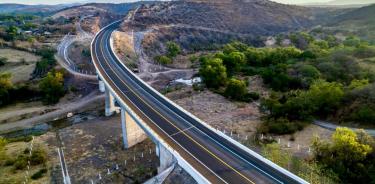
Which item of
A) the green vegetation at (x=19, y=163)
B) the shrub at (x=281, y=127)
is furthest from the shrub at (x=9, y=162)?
the shrub at (x=281, y=127)

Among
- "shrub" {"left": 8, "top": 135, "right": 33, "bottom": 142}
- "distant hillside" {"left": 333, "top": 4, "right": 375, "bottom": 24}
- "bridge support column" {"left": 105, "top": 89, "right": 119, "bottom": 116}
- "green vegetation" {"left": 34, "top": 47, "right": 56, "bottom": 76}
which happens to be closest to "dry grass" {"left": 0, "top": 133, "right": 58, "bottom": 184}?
"shrub" {"left": 8, "top": 135, "right": 33, "bottom": 142}

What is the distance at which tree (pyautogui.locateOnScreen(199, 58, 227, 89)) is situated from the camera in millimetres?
90375

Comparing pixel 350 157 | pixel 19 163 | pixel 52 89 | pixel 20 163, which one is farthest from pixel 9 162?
pixel 350 157

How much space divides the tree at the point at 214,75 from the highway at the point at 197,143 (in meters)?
22.3

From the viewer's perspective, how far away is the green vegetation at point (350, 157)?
1631 inches

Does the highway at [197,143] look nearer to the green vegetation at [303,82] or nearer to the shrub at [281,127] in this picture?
the shrub at [281,127]

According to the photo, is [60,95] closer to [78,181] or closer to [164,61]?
[164,61]

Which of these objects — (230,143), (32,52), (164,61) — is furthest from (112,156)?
(32,52)

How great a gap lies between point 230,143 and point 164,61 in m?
81.2

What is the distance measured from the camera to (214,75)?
297 feet

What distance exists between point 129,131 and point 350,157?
37.0 metres

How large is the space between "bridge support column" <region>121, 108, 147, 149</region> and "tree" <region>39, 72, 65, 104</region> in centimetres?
4239

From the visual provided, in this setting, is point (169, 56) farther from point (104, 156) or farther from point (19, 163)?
point (19, 163)

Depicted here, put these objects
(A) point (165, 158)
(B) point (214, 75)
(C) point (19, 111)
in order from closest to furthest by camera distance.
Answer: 1. (A) point (165, 158)
2. (C) point (19, 111)
3. (B) point (214, 75)
